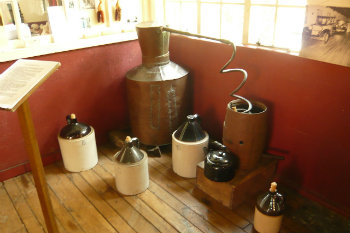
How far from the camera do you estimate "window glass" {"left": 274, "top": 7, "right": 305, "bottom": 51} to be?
8.20 feet

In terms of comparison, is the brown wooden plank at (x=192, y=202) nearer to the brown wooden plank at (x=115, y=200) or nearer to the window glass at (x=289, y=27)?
the brown wooden plank at (x=115, y=200)

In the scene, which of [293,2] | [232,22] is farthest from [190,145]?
[293,2]

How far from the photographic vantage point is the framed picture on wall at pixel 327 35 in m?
2.12

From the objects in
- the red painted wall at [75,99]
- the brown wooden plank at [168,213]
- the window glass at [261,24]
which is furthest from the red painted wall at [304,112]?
the red painted wall at [75,99]

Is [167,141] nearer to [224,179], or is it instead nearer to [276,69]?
[224,179]

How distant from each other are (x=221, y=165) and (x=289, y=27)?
4.36ft

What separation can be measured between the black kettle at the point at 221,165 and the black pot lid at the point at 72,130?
4.40 ft

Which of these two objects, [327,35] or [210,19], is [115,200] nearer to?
[210,19]

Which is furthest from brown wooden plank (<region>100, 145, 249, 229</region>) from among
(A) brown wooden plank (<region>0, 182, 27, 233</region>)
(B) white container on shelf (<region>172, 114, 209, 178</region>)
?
(A) brown wooden plank (<region>0, 182, 27, 233</region>)

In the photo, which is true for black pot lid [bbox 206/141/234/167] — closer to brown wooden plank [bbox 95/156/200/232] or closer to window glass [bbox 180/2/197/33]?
brown wooden plank [bbox 95/156/200/232]

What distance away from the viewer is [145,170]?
281cm

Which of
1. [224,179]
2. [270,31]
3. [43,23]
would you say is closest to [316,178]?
[224,179]

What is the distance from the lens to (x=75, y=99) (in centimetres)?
334

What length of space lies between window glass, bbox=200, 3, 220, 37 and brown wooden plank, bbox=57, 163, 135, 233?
205 cm
